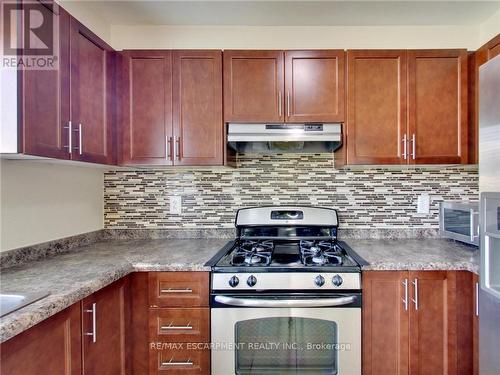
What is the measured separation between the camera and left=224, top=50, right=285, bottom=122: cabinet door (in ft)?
6.04

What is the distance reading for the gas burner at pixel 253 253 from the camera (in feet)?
5.17

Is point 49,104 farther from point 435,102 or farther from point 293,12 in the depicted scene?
point 435,102

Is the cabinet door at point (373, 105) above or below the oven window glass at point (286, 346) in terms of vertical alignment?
above

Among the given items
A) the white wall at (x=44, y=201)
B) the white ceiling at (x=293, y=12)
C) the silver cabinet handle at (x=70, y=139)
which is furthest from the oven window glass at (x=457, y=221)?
the white wall at (x=44, y=201)

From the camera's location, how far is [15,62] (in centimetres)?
111

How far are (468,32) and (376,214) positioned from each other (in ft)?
4.66

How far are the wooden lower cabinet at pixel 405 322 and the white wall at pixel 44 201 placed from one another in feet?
5.66

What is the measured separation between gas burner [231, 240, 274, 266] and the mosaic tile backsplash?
30cm

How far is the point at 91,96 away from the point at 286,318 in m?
1.57

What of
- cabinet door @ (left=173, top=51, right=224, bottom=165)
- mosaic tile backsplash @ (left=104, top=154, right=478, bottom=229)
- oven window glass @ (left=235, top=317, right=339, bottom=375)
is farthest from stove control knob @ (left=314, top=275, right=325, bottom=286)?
cabinet door @ (left=173, top=51, right=224, bottom=165)

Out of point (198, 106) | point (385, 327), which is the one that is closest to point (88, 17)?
point (198, 106)

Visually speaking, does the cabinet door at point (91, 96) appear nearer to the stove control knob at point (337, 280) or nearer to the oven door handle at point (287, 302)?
the oven door handle at point (287, 302)

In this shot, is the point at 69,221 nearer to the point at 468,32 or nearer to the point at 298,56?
the point at 298,56

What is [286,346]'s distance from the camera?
152 centimetres
